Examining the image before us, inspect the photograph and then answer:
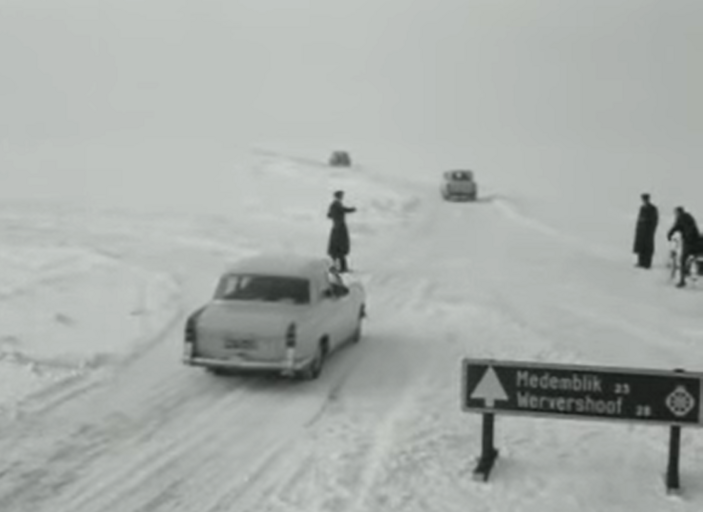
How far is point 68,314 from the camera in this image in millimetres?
18562

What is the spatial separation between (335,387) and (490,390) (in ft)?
12.1

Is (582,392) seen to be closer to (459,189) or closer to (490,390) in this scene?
(490,390)

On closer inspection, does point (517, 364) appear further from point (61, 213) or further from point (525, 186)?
point (525, 186)

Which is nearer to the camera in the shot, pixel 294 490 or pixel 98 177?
pixel 294 490

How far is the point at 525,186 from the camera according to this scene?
70188 mm

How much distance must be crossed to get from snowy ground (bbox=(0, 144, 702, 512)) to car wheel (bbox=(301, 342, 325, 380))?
13 centimetres

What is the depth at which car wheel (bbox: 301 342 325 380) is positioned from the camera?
14656 millimetres

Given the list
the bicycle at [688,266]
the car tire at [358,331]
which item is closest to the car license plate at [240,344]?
the car tire at [358,331]

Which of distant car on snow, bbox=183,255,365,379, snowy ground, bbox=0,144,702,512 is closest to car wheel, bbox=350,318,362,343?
distant car on snow, bbox=183,255,365,379

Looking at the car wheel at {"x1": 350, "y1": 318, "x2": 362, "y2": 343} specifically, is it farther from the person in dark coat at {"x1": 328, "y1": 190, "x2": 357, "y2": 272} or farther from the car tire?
the person in dark coat at {"x1": 328, "y1": 190, "x2": 357, "y2": 272}

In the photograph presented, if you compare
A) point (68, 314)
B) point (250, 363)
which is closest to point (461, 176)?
point (68, 314)

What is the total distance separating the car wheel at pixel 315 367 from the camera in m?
14.7

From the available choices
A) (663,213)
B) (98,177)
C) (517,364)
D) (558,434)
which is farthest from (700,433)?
(98,177)

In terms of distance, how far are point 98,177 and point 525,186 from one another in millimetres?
24924
